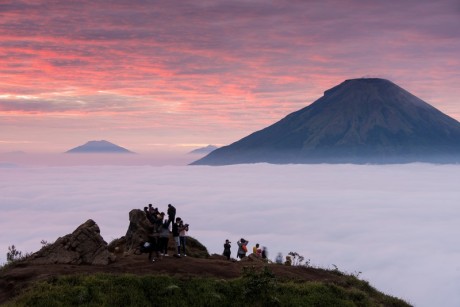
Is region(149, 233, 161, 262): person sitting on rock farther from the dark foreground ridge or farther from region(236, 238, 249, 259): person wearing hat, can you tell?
region(236, 238, 249, 259): person wearing hat

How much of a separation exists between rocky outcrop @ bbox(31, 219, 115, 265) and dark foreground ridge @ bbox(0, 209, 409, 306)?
0.06 meters

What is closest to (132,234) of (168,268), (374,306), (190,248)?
(190,248)

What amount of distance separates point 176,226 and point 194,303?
23.4 feet

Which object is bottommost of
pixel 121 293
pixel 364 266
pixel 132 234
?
pixel 364 266

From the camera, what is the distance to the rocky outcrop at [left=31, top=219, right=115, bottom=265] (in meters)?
34.0

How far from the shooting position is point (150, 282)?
96.8 ft

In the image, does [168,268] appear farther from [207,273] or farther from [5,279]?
[5,279]

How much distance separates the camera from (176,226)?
34.7 metres

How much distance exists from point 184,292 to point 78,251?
8910 millimetres

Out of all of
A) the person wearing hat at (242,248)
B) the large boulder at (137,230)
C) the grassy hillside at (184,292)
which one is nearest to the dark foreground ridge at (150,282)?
the grassy hillside at (184,292)

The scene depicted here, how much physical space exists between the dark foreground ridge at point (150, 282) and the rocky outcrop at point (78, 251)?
0.06 metres

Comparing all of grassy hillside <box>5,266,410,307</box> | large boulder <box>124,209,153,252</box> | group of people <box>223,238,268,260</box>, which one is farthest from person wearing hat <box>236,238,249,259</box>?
grassy hillside <box>5,266,410,307</box>

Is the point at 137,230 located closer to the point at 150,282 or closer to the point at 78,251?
the point at 78,251

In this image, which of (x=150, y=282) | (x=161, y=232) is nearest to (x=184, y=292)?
(x=150, y=282)
